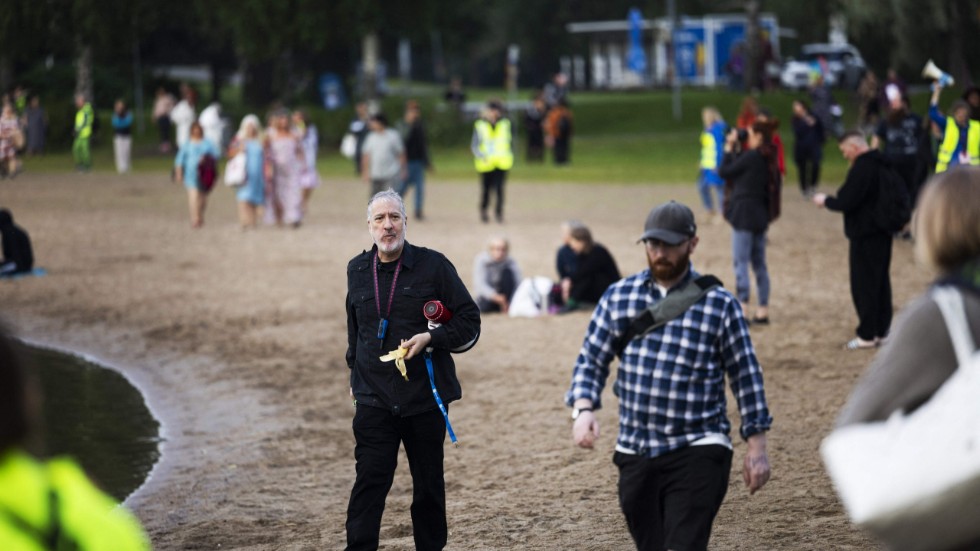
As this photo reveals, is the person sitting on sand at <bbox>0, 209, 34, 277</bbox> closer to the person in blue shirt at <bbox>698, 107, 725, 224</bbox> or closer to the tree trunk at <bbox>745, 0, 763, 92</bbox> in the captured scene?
the person in blue shirt at <bbox>698, 107, 725, 224</bbox>

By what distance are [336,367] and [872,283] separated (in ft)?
15.8

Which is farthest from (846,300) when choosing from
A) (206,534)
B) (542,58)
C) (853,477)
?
(542,58)

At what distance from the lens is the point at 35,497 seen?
255 cm

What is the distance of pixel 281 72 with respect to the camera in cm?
5419

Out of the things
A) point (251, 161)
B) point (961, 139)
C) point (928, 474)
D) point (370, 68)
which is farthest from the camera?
point (370, 68)

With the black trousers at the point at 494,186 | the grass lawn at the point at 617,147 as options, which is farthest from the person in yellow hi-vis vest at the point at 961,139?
the grass lawn at the point at 617,147

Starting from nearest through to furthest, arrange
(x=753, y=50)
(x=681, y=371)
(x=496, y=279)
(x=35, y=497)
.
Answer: (x=35, y=497) → (x=681, y=371) → (x=496, y=279) → (x=753, y=50)

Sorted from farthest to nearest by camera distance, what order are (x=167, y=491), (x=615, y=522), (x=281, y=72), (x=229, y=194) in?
→ (x=281, y=72) < (x=229, y=194) < (x=167, y=491) < (x=615, y=522)

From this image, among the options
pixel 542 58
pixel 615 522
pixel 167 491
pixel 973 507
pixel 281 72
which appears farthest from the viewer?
pixel 542 58

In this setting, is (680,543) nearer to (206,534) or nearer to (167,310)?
(206,534)

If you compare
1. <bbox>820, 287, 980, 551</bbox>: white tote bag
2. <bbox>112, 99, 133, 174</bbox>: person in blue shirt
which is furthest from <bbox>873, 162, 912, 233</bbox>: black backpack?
<bbox>112, 99, 133, 174</bbox>: person in blue shirt

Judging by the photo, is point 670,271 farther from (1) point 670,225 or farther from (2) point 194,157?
(2) point 194,157

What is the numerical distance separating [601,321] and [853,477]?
84.8 inches

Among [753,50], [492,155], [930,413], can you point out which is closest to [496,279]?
[492,155]
